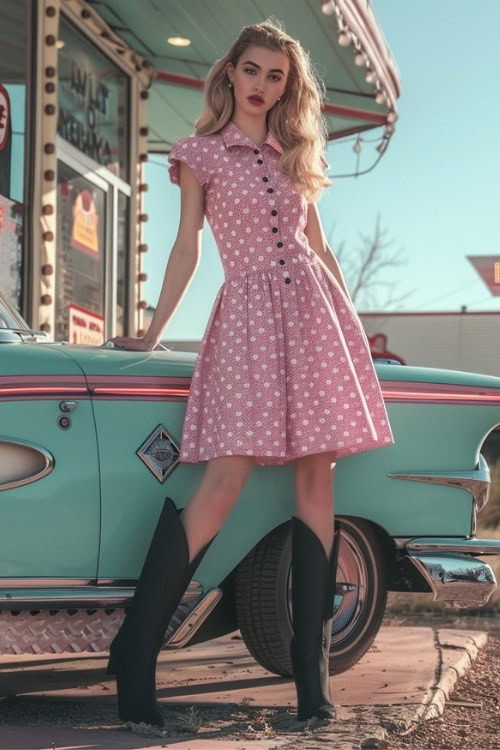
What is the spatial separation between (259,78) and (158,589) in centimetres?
150

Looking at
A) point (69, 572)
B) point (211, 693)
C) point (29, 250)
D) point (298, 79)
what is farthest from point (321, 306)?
point (29, 250)

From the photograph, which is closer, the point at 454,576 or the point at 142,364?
the point at 142,364

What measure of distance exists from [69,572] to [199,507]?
380 millimetres

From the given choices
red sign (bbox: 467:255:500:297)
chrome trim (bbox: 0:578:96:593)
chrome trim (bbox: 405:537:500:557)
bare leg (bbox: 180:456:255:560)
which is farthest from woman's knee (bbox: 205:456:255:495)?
red sign (bbox: 467:255:500:297)

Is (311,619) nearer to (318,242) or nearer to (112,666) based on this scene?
(112,666)

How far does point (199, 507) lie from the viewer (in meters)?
3.17

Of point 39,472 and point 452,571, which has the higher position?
point 39,472

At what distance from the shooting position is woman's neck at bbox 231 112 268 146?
3.51 meters

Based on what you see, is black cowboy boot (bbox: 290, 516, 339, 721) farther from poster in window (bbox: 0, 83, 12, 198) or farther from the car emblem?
poster in window (bbox: 0, 83, 12, 198)

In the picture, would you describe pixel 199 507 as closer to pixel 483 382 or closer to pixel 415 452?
pixel 415 452

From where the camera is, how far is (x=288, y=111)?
3539mm

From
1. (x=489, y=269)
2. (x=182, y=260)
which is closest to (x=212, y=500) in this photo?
(x=182, y=260)

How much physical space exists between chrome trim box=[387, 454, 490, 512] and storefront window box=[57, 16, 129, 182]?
5.45 meters

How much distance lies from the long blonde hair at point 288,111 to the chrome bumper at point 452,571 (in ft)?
3.73
